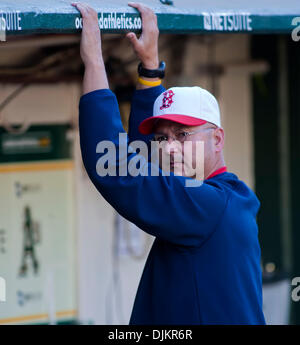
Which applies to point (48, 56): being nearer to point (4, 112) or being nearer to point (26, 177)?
point (4, 112)

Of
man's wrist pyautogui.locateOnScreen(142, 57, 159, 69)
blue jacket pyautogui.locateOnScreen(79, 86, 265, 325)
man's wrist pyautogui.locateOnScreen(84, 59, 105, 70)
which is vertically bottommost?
blue jacket pyautogui.locateOnScreen(79, 86, 265, 325)

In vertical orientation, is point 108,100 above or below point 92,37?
below

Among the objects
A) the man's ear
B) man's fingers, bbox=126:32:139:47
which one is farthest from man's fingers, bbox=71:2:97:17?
the man's ear

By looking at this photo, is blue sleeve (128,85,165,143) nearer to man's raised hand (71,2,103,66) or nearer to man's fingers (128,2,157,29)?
man's fingers (128,2,157,29)

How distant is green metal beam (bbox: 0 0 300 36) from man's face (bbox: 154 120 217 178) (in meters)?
0.46

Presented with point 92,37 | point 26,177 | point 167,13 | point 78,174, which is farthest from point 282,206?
point 92,37

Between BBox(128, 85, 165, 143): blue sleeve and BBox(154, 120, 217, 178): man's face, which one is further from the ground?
BBox(128, 85, 165, 143): blue sleeve

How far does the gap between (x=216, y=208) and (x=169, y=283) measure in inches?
12.8

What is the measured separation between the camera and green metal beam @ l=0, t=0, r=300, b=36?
2355 millimetres

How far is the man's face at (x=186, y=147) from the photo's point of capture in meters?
2.37

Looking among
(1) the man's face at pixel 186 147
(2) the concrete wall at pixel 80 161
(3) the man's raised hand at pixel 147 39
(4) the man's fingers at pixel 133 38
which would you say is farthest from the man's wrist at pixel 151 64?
(2) the concrete wall at pixel 80 161

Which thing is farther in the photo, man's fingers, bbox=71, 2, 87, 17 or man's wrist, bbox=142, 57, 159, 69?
man's wrist, bbox=142, 57, 159, 69

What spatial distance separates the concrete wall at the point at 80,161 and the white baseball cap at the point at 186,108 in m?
2.17

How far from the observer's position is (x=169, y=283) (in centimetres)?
231
